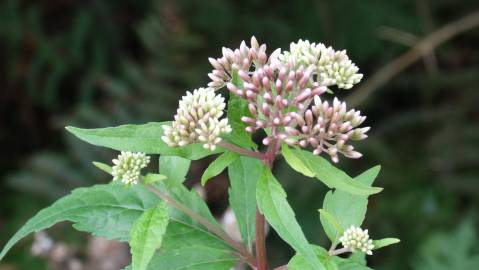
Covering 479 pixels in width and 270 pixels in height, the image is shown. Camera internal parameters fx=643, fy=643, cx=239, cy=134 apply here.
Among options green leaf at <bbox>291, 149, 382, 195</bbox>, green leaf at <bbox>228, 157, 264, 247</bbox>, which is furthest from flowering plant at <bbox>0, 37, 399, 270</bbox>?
green leaf at <bbox>228, 157, 264, 247</bbox>

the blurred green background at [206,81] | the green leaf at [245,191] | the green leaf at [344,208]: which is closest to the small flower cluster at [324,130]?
the green leaf at [344,208]

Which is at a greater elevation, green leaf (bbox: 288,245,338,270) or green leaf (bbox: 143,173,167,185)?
green leaf (bbox: 143,173,167,185)

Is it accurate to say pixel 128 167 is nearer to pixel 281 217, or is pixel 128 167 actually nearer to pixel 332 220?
pixel 281 217

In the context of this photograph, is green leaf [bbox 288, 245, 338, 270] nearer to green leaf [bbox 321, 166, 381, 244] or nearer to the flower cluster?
green leaf [bbox 321, 166, 381, 244]

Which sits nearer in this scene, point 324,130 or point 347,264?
point 324,130

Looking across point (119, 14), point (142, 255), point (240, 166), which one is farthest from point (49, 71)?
point (142, 255)

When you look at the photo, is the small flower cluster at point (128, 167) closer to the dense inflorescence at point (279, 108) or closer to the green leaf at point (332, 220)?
the dense inflorescence at point (279, 108)

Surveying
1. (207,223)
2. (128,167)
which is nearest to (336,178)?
(207,223)
